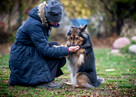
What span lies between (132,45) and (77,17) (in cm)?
582

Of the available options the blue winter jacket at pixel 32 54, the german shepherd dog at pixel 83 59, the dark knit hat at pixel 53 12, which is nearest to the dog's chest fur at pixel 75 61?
the german shepherd dog at pixel 83 59

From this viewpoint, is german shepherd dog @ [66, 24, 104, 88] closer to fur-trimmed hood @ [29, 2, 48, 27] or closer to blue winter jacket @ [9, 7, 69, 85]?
blue winter jacket @ [9, 7, 69, 85]

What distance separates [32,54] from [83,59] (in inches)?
48.0

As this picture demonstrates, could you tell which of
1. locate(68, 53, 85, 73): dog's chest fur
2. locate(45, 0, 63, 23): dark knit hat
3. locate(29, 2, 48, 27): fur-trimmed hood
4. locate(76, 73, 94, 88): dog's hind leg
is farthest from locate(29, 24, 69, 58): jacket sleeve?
locate(76, 73, 94, 88): dog's hind leg

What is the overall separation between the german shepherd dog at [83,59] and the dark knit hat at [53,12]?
565 millimetres

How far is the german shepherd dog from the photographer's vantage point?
441 centimetres

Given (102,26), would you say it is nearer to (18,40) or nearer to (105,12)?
(105,12)

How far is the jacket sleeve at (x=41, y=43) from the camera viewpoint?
414 centimetres

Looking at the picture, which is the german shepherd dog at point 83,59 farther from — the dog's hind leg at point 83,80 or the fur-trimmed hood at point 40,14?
the fur-trimmed hood at point 40,14

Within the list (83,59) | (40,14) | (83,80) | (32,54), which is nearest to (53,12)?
(40,14)

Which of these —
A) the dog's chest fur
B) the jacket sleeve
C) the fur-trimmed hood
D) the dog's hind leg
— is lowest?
the dog's hind leg

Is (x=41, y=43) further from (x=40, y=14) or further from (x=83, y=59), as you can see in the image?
(x=83, y=59)

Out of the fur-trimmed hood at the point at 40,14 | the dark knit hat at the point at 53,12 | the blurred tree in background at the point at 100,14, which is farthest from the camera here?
the blurred tree in background at the point at 100,14

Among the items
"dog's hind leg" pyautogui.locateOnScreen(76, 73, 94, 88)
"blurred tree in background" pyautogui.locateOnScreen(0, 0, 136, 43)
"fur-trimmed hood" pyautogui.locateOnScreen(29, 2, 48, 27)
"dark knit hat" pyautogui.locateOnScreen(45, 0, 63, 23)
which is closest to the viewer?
"dark knit hat" pyautogui.locateOnScreen(45, 0, 63, 23)
